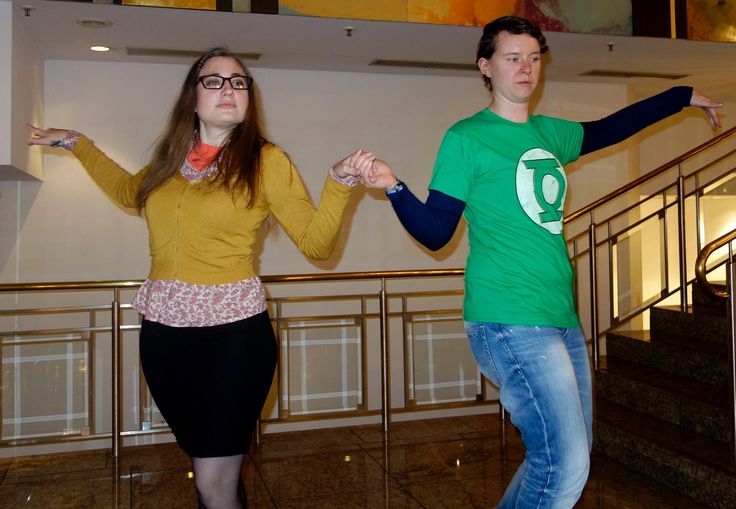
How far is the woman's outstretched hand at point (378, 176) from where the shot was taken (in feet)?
5.66

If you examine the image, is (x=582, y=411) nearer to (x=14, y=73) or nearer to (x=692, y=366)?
(x=692, y=366)

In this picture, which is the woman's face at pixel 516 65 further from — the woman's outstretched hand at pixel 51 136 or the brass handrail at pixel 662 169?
the brass handrail at pixel 662 169

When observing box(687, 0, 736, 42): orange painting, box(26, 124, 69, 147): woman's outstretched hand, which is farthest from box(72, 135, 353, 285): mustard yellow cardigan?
box(687, 0, 736, 42): orange painting

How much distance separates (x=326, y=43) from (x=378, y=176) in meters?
3.73

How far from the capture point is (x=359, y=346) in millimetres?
5473

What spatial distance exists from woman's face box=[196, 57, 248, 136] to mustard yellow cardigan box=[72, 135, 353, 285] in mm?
128

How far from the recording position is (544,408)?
169 cm

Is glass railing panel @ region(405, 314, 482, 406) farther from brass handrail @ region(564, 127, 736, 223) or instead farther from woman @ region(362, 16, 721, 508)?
woman @ region(362, 16, 721, 508)

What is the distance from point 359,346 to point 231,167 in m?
3.75

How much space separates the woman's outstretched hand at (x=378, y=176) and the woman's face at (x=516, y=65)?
426mm

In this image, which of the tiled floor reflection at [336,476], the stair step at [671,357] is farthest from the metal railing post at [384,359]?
the stair step at [671,357]

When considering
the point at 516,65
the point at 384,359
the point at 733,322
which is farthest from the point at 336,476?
the point at 516,65

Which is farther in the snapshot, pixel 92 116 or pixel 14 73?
pixel 92 116

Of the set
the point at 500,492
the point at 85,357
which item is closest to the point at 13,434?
the point at 85,357
